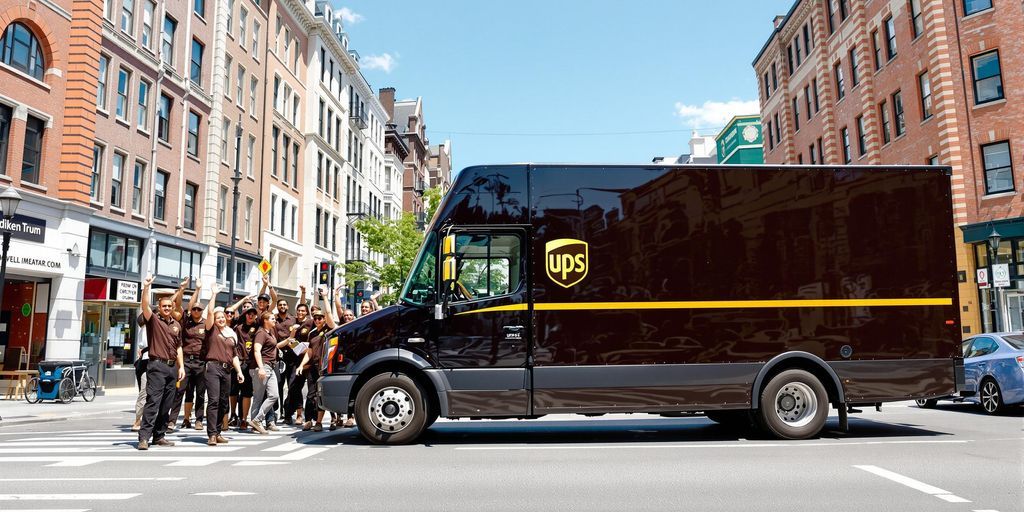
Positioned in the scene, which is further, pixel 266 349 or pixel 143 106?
pixel 143 106

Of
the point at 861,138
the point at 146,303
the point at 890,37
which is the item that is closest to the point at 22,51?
the point at 146,303

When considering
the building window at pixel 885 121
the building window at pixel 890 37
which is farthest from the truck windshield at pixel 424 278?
the building window at pixel 890 37

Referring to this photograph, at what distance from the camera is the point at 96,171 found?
23.6 meters

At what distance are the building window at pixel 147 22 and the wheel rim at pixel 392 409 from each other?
22.4 meters

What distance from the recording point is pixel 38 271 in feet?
66.4

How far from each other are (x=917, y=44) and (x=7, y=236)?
30.5 meters

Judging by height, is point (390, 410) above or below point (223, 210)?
below

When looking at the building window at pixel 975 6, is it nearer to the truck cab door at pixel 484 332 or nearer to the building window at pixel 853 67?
the building window at pixel 853 67

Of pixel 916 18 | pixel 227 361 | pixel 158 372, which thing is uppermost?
pixel 916 18

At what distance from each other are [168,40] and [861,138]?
30603 mm

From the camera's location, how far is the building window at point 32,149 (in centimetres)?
2066

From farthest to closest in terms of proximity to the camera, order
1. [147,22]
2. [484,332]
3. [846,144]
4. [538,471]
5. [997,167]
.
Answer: [846,144] < [147,22] < [997,167] < [484,332] < [538,471]

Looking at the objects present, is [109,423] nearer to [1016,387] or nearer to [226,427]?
[226,427]

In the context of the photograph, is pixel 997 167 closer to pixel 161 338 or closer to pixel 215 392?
pixel 215 392
